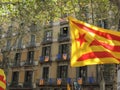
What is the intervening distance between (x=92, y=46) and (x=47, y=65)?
31.4m

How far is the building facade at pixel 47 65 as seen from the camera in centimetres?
3370

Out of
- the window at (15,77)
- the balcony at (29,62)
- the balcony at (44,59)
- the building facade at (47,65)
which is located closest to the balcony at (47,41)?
the building facade at (47,65)

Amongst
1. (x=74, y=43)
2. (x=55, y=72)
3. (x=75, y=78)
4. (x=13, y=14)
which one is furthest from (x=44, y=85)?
(x=74, y=43)

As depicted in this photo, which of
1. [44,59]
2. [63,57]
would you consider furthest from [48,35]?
[63,57]

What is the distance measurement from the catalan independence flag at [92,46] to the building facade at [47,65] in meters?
23.4

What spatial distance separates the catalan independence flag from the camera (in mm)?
6965

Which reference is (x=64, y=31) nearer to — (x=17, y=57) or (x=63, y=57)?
(x=63, y=57)

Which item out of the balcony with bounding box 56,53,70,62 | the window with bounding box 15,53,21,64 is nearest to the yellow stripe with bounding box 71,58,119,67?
the balcony with bounding box 56,53,70,62

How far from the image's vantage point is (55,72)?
37.2 metres

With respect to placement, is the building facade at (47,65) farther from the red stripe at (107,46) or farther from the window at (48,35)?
the red stripe at (107,46)

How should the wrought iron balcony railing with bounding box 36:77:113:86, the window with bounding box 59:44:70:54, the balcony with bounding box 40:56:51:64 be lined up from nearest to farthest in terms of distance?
1. the wrought iron balcony railing with bounding box 36:77:113:86
2. the window with bounding box 59:44:70:54
3. the balcony with bounding box 40:56:51:64

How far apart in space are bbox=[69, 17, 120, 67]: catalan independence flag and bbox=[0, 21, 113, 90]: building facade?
2344 centimetres

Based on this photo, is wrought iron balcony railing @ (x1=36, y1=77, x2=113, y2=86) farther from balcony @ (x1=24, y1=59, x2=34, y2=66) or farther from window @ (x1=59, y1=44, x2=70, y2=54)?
window @ (x1=59, y1=44, x2=70, y2=54)

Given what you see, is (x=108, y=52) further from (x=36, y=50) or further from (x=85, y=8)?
(x=36, y=50)
